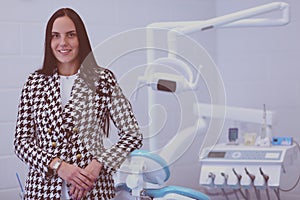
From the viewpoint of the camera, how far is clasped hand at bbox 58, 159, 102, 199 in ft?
5.96

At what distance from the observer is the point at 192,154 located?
295cm

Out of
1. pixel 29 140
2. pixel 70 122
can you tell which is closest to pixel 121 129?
pixel 70 122

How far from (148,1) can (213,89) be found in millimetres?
498

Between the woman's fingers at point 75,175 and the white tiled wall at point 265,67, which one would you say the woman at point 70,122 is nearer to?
the woman's fingers at point 75,175

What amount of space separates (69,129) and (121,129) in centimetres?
16

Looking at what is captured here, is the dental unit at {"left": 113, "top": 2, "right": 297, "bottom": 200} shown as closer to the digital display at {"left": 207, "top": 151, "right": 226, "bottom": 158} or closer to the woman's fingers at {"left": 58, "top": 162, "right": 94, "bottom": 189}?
the digital display at {"left": 207, "top": 151, "right": 226, "bottom": 158}

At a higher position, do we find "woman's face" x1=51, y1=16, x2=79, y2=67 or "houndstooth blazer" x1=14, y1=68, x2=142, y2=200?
"woman's face" x1=51, y1=16, x2=79, y2=67

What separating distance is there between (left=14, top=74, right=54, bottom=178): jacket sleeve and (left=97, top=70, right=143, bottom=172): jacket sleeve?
0.18 m

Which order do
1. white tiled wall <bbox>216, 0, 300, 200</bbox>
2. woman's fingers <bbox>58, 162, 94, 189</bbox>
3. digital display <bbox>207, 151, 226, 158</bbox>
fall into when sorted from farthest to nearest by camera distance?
white tiled wall <bbox>216, 0, 300, 200</bbox>
digital display <bbox>207, 151, 226, 158</bbox>
woman's fingers <bbox>58, 162, 94, 189</bbox>

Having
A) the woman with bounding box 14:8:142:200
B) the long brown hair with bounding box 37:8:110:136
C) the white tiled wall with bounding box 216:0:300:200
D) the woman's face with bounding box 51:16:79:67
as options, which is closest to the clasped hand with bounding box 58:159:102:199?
the woman with bounding box 14:8:142:200

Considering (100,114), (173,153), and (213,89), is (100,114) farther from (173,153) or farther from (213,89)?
(213,89)

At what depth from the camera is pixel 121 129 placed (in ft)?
6.25

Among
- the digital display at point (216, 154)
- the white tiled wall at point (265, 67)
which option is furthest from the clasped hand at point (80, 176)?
the white tiled wall at point (265, 67)

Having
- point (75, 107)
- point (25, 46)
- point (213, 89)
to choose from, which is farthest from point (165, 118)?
point (75, 107)
